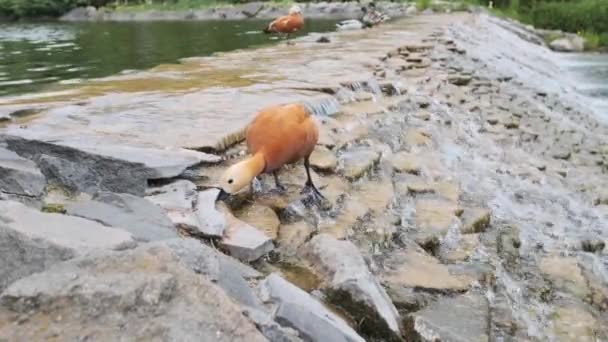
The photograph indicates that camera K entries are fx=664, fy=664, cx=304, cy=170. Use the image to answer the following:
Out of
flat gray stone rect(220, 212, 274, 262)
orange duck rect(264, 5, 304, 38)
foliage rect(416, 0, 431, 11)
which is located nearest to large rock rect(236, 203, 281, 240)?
flat gray stone rect(220, 212, 274, 262)

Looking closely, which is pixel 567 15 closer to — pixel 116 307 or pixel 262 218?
pixel 262 218

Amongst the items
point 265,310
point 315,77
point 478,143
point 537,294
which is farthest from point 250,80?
point 265,310

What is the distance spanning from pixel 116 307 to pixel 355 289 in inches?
35.9

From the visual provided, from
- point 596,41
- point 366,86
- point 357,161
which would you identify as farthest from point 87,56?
point 596,41

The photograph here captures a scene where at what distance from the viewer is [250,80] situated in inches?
227

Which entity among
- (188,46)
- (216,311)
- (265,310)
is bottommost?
(188,46)

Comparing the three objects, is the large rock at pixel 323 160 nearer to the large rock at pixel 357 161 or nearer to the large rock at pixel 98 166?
the large rock at pixel 357 161

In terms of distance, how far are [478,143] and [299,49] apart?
401cm

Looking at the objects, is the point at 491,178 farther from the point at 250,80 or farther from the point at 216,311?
the point at 216,311

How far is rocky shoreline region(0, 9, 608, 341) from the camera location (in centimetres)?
163

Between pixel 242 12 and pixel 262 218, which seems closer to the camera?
pixel 262 218

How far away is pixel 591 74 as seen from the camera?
13.1 meters

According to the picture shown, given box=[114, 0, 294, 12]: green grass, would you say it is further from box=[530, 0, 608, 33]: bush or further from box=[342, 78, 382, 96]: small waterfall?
box=[342, 78, 382, 96]: small waterfall

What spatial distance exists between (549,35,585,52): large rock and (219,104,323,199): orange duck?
53.2 ft
